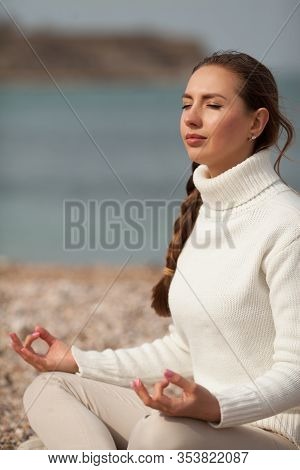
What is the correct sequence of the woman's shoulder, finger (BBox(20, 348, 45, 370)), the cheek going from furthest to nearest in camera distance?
1. finger (BBox(20, 348, 45, 370))
2. the cheek
3. the woman's shoulder

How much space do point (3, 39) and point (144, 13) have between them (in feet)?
9.20

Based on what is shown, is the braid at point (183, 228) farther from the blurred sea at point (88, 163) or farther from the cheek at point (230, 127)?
the blurred sea at point (88, 163)

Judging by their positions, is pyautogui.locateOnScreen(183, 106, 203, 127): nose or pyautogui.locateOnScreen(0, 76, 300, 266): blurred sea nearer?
pyautogui.locateOnScreen(183, 106, 203, 127): nose

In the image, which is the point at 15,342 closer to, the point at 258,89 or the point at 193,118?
the point at 193,118

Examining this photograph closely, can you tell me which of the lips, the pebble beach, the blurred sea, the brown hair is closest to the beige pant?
the brown hair

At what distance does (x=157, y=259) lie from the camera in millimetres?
4934

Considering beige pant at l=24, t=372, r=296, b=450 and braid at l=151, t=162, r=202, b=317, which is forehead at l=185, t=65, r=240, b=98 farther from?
beige pant at l=24, t=372, r=296, b=450

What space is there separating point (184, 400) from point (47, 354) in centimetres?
42

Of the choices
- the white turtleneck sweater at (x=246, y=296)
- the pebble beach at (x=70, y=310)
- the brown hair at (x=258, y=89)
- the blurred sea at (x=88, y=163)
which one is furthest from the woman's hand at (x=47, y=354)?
the blurred sea at (x=88, y=163)

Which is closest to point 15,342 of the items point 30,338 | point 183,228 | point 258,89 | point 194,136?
point 30,338

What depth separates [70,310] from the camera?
3.89 metres

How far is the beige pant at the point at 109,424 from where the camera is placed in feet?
4.29

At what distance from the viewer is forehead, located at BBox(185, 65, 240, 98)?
4.86 ft
